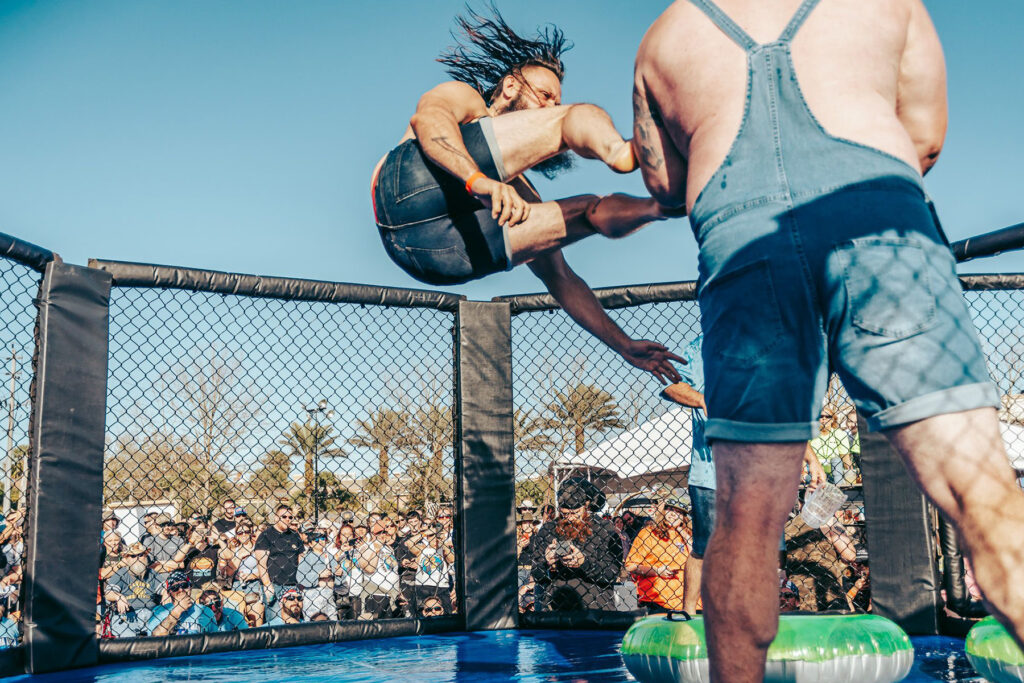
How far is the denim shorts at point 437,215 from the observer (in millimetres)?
2104

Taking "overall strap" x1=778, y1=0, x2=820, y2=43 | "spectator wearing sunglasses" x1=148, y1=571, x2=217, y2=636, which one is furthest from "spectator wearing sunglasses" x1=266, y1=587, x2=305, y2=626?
"overall strap" x1=778, y1=0, x2=820, y2=43

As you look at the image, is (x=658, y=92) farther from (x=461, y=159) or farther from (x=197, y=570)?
(x=197, y=570)

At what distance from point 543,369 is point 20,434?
Result: 2.49m

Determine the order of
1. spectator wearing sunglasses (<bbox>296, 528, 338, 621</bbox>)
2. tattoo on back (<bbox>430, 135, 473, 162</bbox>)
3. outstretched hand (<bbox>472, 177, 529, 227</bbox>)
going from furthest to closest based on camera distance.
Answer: spectator wearing sunglasses (<bbox>296, 528, 338, 621</bbox>) < tattoo on back (<bbox>430, 135, 473, 162</bbox>) < outstretched hand (<bbox>472, 177, 529, 227</bbox>)

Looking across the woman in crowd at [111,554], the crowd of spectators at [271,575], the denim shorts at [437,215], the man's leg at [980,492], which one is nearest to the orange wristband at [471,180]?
the denim shorts at [437,215]

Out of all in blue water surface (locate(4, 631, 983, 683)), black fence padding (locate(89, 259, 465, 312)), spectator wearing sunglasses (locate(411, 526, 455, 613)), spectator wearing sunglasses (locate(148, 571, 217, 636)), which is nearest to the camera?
blue water surface (locate(4, 631, 983, 683))

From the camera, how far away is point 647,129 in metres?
1.48

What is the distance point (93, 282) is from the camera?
11.4ft

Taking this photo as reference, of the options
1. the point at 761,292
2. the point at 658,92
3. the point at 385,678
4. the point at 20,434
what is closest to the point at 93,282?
the point at 20,434

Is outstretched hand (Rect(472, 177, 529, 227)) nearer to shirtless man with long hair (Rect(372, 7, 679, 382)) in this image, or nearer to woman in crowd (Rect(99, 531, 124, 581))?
shirtless man with long hair (Rect(372, 7, 679, 382))

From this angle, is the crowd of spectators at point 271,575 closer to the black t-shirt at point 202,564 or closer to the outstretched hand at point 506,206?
the black t-shirt at point 202,564

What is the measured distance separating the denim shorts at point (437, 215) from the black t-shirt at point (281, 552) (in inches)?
163

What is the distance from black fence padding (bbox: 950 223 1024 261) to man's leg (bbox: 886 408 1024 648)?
288 centimetres

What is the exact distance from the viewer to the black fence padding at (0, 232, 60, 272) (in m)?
3.12
